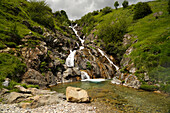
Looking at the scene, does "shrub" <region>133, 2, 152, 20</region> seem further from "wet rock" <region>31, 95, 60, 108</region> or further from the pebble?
"wet rock" <region>31, 95, 60, 108</region>

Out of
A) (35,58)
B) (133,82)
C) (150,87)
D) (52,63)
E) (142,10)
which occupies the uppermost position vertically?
(142,10)

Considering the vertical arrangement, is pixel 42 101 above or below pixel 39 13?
below

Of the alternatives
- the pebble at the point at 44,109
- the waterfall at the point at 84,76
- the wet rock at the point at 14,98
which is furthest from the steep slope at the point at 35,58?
the pebble at the point at 44,109

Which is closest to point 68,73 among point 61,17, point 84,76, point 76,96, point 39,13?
point 84,76

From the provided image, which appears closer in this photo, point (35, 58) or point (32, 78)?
point (32, 78)

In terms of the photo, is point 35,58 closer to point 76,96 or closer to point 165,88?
point 76,96

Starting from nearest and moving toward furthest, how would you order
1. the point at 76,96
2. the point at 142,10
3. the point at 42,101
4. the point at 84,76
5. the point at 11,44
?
the point at 42,101 → the point at 76,96 → the point at 11,44 → the point at 84,76 → the point at 142,10

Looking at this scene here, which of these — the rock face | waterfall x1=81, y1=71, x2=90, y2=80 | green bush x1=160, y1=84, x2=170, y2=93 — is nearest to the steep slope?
waterfall x1=81, y1=71, x2=90, y2=80

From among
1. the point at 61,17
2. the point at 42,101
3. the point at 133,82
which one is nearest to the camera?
the point at 42,101

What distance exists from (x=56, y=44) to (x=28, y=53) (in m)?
14.9

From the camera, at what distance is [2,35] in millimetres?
16906

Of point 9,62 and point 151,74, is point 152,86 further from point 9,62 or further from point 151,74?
point 9,62

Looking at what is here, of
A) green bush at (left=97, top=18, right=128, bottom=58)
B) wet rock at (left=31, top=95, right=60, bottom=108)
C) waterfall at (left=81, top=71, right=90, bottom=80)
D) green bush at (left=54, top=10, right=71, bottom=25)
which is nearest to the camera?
wet rock at (left=31, top=95, right=60, bottom=108)

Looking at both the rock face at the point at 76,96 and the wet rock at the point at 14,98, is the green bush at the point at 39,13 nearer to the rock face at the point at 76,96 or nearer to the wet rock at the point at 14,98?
the wet rock at the point at 14,98
